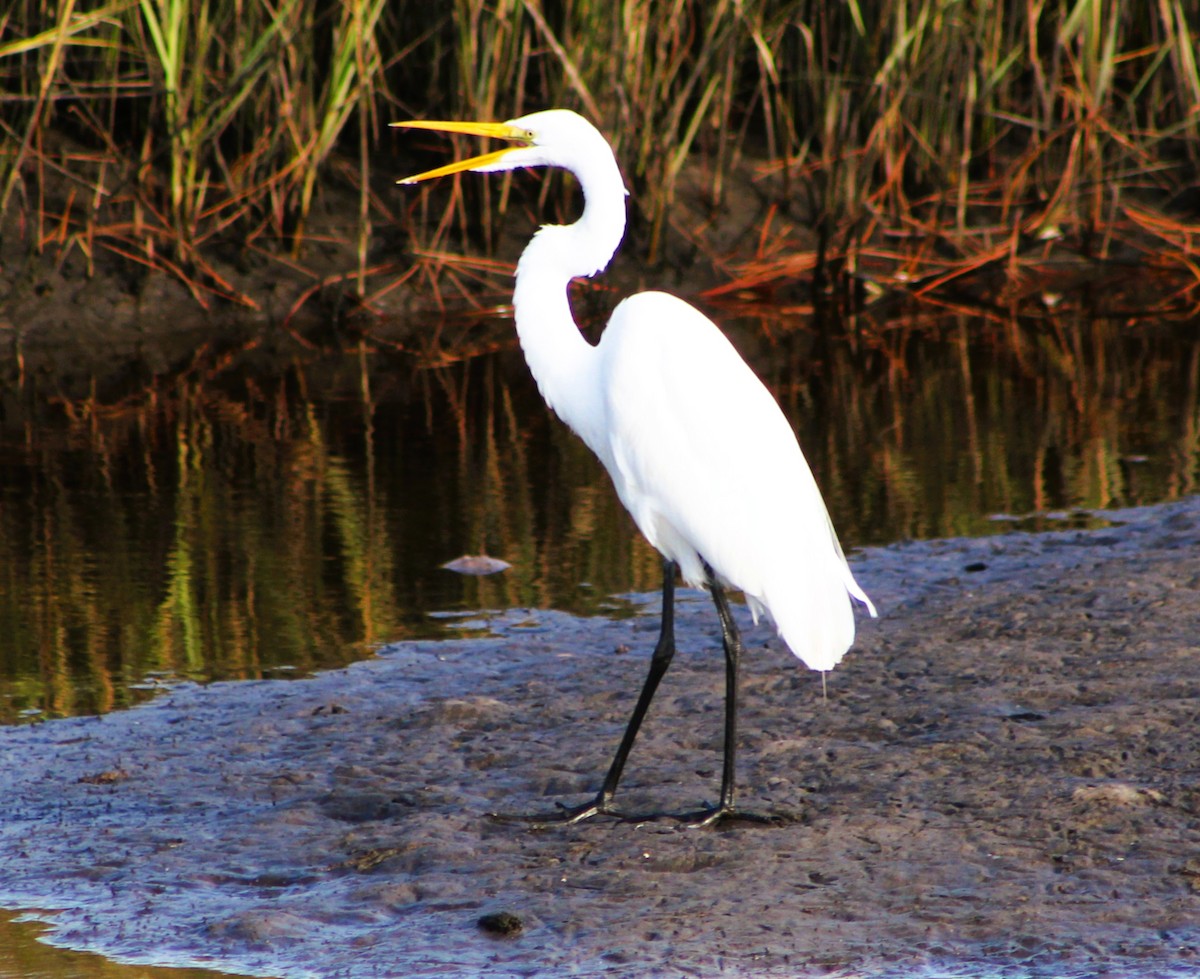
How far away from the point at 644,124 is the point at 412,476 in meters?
2.96

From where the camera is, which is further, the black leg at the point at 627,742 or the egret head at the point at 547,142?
the egret head at the point at 547,142

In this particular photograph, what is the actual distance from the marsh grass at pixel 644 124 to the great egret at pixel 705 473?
473 cm

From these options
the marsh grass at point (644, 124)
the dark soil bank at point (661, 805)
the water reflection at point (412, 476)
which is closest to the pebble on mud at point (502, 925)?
the dark soil bank at point (661, 805)

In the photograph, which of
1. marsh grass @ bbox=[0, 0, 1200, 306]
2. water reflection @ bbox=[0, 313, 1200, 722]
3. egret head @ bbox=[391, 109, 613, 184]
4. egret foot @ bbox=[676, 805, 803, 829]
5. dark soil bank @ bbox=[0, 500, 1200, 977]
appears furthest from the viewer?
marsh grass @ bbox=[0, 0, 1200, 306]

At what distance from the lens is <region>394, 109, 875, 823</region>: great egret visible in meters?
3.46

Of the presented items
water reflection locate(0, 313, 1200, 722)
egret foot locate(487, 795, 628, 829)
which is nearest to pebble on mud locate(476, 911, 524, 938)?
egret foot locate(487, 795, 628, 829)

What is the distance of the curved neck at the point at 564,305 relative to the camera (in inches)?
143

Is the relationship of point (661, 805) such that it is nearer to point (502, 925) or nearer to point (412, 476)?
point (502, 925)

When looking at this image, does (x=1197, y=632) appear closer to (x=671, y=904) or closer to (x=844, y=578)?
(x=844, y=578)

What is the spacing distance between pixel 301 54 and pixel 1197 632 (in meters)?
5.50

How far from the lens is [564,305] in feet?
12.1

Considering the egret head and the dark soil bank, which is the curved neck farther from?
the dark soil bank

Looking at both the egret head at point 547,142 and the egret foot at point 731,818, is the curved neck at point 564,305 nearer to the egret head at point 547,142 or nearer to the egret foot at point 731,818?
the egret head at point 547,142

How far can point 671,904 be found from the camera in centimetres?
303
